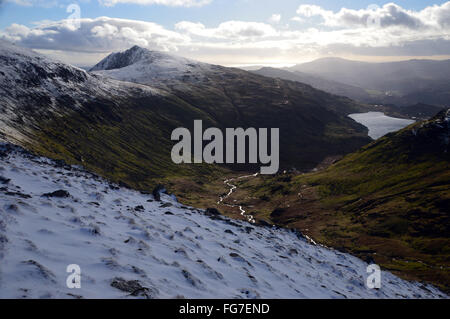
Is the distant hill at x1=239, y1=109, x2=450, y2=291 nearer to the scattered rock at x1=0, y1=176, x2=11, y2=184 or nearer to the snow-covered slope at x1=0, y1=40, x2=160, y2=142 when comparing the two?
the scattered rock at x1=0, y1=176, x2=11, y2=184

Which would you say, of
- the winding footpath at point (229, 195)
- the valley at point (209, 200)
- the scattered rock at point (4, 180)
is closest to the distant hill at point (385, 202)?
the valley at point (209, 200)

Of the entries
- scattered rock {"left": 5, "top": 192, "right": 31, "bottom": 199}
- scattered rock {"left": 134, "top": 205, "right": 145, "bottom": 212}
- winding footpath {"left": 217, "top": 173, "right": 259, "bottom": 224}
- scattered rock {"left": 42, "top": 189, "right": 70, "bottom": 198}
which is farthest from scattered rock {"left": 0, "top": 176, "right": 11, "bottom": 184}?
winding footpath {"left": 217, "top": 173, "right": 259, "bottom": 224}

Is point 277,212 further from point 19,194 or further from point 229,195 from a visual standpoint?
point 19,194

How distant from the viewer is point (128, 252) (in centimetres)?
2127

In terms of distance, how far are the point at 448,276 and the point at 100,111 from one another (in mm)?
181682

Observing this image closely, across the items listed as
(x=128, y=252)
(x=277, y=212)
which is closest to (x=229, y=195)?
(x=277, y=212)

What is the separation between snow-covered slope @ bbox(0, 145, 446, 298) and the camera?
16031mm

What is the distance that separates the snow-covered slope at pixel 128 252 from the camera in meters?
16.0

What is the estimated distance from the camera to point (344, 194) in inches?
4855

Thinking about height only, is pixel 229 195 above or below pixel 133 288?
below

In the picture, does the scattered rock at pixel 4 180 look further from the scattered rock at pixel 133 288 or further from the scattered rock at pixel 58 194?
the scattered rock at pixel 133 288

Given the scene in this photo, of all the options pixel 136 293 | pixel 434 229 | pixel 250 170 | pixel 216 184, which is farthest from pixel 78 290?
pixel 250 170
